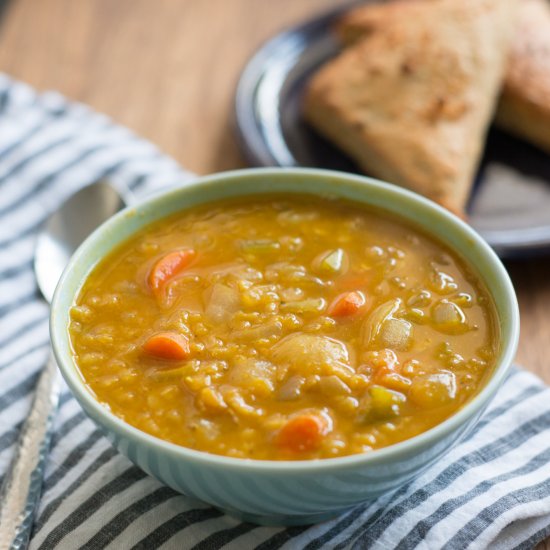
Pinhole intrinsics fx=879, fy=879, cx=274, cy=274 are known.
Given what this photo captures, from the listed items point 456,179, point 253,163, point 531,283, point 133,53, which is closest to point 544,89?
point 456,179

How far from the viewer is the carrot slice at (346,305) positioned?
214cm

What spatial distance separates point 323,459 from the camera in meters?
1.80

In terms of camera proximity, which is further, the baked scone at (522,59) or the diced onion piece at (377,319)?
the baked scone at (522,59)

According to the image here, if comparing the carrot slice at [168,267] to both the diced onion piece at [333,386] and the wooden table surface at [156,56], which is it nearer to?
the diced onion piece at [333,386]

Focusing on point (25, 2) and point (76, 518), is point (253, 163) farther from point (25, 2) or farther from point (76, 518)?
point (25, 2)

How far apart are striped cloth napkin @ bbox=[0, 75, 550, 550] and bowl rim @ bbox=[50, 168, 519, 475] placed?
357 mm

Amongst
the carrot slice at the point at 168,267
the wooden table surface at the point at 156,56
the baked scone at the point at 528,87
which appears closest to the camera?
the carrot slice at the point at 168,267

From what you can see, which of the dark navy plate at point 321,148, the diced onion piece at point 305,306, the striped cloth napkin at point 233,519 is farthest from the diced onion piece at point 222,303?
the dark navy plate at point 321,148

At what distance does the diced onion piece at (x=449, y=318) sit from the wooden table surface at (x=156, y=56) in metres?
1.65

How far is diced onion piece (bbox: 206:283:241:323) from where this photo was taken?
2.14 metres

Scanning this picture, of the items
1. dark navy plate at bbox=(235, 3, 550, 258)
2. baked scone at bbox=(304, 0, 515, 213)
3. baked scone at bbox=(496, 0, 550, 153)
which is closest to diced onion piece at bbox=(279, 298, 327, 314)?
dark navy plate at bbox=(235, 3, 550, 258)

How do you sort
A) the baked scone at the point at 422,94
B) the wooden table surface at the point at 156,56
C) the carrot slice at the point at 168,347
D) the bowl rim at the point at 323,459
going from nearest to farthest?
the bowl rim at the point at 323,459, the carrot slice at the point at 168,347, the baked scone at the point at 422,94, the wooden table surface at the point at 156,56

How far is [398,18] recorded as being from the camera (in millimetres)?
3928

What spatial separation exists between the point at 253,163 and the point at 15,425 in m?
1.40
